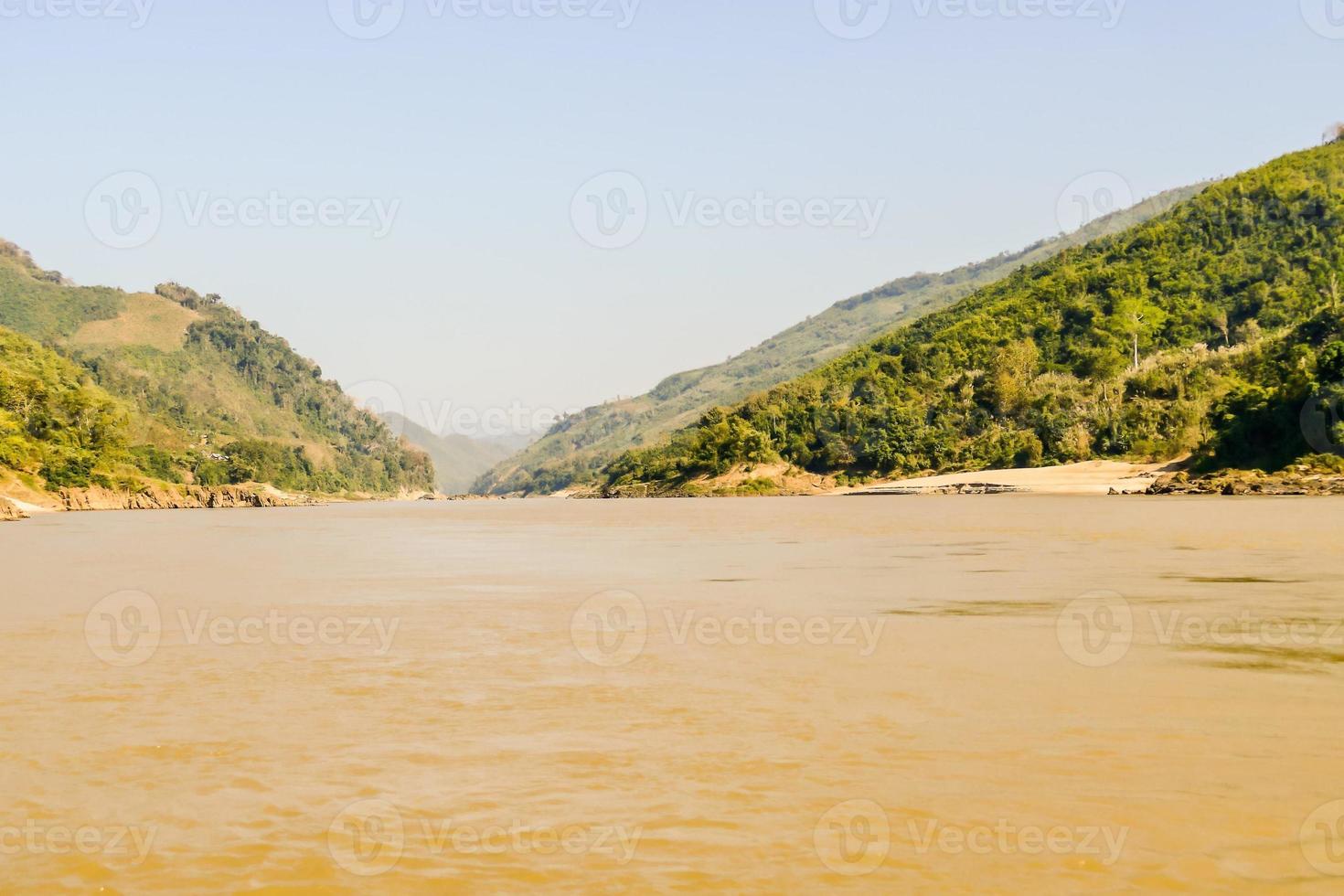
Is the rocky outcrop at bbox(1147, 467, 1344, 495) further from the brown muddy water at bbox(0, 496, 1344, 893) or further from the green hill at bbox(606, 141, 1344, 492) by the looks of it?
the brown muddy water at bbox(0, 496, 1344, 893)

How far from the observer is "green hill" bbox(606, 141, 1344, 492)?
403 feet

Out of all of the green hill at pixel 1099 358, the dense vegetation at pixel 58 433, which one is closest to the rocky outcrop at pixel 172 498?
the dense vegetation at pixel 58 433

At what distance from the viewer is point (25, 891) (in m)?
6.67

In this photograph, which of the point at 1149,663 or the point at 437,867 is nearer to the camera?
the point at 437,867

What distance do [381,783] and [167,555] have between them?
3468 centimetres

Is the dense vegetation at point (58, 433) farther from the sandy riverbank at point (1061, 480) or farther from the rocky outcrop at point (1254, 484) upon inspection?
A: the rocky outcrop at point (1254, 484)

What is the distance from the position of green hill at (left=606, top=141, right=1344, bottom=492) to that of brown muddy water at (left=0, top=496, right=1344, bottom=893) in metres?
93.2

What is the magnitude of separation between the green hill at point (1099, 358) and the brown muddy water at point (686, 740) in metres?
93.2

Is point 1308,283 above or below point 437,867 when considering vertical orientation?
above

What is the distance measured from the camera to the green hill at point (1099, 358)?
123 metres

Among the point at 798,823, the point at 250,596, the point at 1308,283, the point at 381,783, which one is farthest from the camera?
the point at 1308,283

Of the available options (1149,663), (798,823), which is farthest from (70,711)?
(1149,663)

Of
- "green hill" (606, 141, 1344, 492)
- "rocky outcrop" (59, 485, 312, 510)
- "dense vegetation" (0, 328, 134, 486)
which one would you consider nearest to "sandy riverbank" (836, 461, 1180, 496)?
"green hill" (606, 141, 1344, 492)

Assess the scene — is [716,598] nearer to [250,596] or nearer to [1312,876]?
[250,596]
